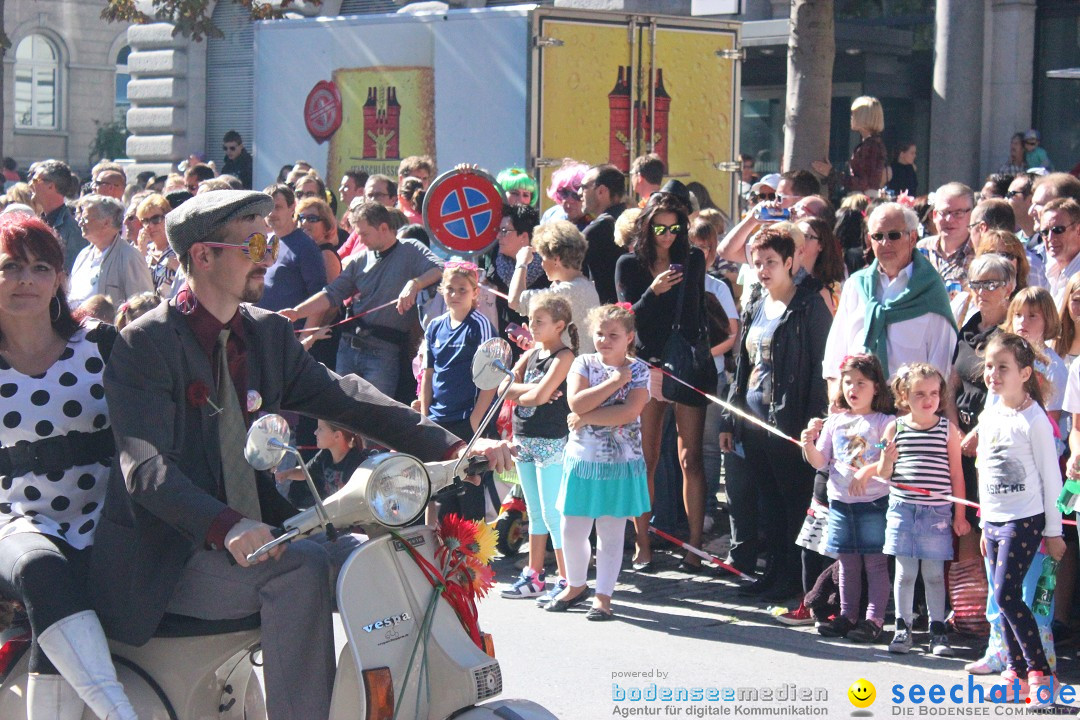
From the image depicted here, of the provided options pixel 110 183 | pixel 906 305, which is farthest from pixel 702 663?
pixel 110 183

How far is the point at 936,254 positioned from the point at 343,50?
7726mm

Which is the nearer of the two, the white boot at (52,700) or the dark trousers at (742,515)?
the white boot at (52,700)

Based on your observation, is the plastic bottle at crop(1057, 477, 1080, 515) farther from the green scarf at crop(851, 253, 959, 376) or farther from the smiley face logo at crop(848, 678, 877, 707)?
the green scarf at crop(851, 253, 959, 376)

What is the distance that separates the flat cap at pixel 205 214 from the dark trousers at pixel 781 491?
3886 mm

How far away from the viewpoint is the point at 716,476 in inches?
361

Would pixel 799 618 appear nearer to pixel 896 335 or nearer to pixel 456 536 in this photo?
pixel 896 335

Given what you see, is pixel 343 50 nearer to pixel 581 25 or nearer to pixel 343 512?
pixel 581 25

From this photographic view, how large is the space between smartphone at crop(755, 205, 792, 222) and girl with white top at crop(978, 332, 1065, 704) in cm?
234

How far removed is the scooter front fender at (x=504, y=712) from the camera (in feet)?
11.4

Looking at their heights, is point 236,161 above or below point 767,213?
above

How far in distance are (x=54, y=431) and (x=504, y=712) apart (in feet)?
5.19

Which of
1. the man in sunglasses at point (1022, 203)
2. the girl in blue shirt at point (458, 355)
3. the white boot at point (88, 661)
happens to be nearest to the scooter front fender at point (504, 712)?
the white boot at point (88, 661)

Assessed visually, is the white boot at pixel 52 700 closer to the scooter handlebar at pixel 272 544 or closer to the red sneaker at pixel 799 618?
the scooter handlebar at pixel 272 544

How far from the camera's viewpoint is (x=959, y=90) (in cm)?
1712
